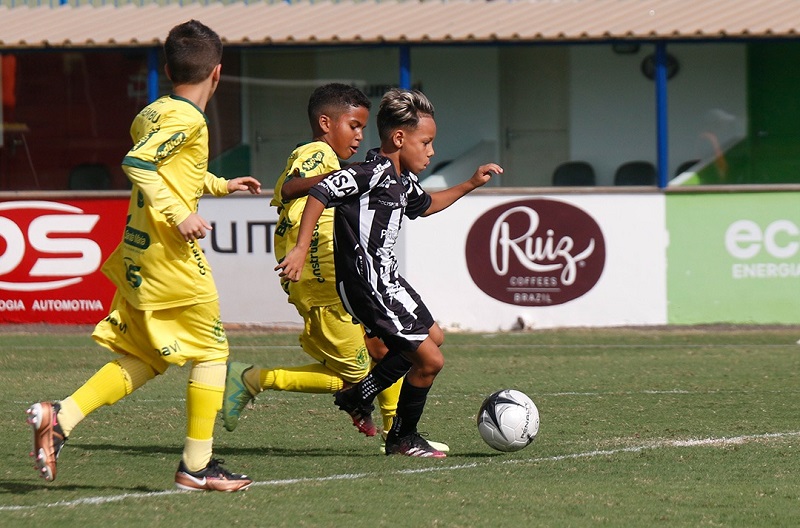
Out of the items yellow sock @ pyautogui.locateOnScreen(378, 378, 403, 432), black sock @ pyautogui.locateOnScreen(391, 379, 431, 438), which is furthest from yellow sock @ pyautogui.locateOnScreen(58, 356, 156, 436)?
yellow sock @ pyautogui.locateOnScreen(378, 378, 403, 432)

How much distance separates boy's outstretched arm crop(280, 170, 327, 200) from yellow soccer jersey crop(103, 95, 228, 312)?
2.41 feet

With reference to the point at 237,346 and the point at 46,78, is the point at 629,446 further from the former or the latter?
the point at 46,78

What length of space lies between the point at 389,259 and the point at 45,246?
7.97 meters

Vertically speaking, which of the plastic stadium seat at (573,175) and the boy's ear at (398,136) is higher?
the plastic stadium seat at (573,175)

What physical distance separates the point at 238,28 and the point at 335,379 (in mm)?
8293

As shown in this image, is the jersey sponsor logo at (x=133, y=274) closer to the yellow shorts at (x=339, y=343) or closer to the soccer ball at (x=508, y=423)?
the yellow shorts at (x=339, y=343)

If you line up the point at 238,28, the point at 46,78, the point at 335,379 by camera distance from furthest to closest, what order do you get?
the point at 46,78, the point at 238,28, the point at 335,379

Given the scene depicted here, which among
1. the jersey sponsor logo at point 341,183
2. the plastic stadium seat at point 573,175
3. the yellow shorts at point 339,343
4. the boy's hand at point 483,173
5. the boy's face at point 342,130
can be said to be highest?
the plastic stadium seat at point 573,175

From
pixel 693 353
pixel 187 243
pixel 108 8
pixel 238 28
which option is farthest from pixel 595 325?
pixel 187 243

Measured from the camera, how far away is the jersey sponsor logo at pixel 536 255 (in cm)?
1297

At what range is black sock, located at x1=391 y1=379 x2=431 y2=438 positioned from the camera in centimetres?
617

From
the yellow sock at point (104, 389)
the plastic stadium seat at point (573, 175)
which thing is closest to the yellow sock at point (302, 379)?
the yellow sock at point (104, 389)

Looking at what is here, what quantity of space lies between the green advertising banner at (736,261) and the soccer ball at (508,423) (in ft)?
23.2

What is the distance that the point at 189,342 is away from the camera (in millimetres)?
5203
